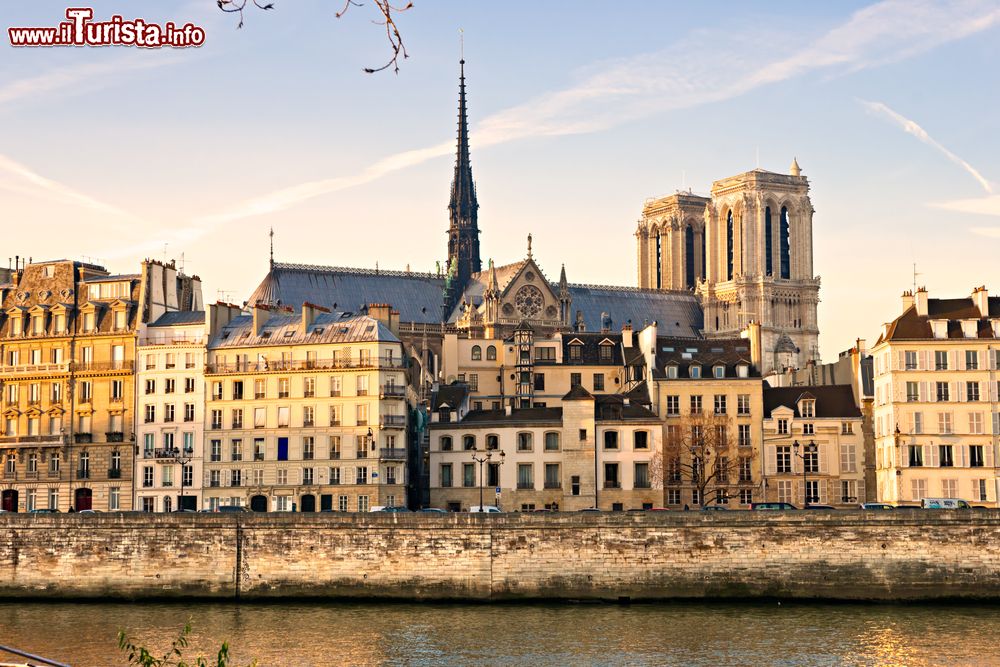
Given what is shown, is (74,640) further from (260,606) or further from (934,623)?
(934,623)

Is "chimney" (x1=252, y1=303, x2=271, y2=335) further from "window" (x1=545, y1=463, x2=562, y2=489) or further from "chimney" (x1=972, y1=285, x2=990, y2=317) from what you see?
"chimney" (x1=972, y1=285, x2=990, y2=317)

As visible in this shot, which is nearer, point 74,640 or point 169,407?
point 74,640

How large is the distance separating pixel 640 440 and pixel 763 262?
94705 mm

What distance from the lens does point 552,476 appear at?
8225 centimetres

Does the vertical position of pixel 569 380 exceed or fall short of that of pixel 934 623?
it exceeds it

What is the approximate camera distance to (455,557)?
61.6 m

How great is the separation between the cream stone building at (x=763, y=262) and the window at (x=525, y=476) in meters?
87.8

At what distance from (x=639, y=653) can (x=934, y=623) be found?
1250cm

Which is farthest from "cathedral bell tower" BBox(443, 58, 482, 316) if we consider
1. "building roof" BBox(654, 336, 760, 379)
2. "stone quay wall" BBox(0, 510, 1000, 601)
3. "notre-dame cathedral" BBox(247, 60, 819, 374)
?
"stone quay wall" BBox(0, 510, 1000, 601)

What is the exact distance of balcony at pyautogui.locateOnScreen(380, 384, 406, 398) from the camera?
82.1 meters

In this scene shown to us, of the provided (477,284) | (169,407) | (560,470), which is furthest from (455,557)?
(477,284)

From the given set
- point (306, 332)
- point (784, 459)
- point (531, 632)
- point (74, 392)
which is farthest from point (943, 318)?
point (74, 392)

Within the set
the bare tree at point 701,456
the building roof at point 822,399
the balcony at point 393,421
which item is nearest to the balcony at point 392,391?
the balcony at point 393,421

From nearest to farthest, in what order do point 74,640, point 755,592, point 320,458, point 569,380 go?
point 74,640
point 755,592
point 320,458
point 569,380
